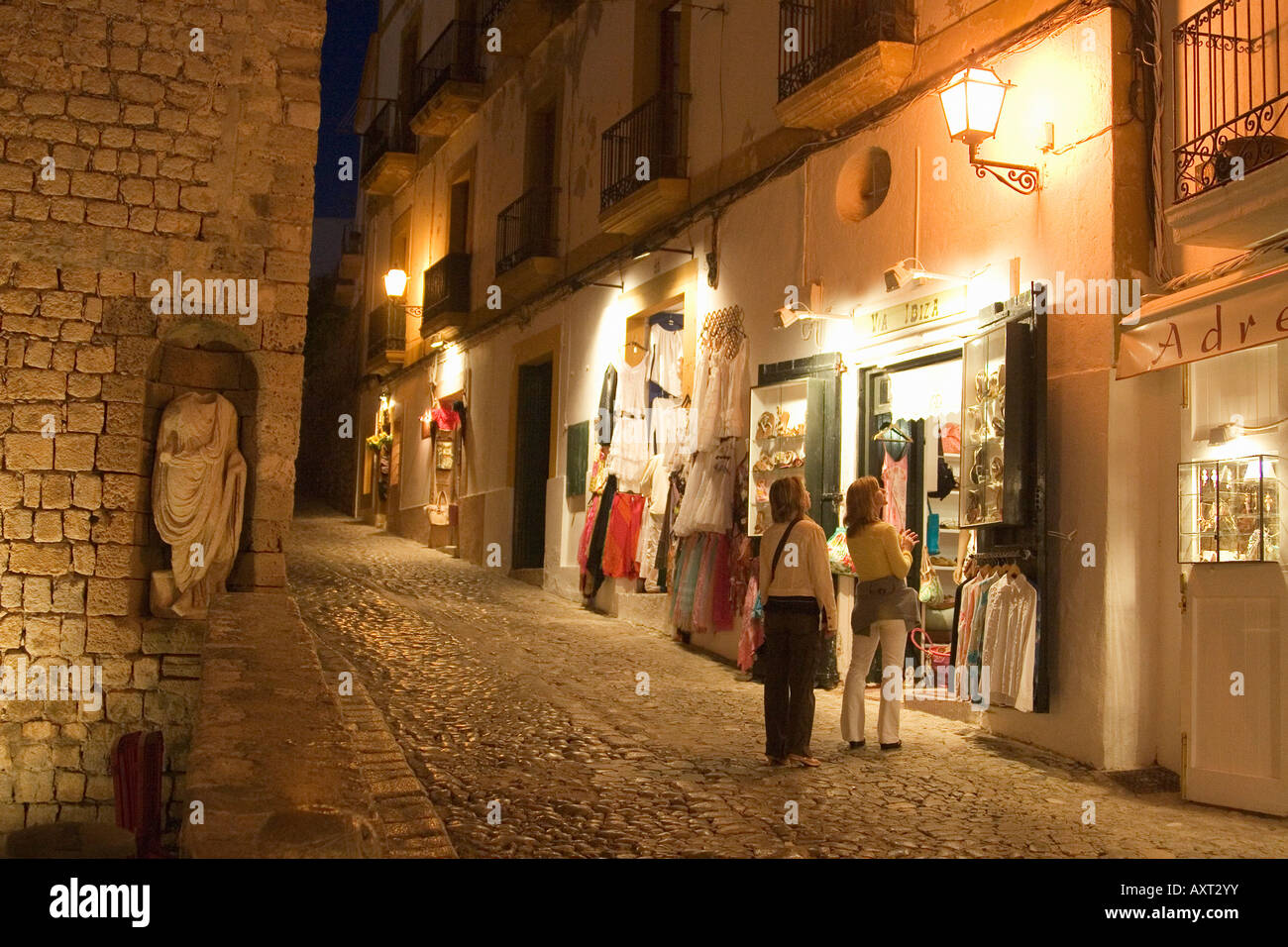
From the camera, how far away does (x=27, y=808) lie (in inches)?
347

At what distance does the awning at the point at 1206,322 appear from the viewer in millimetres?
5754

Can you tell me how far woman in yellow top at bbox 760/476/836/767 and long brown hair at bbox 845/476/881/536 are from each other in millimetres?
486

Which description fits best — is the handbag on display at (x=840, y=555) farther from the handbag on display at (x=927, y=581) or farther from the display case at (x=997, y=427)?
the display case at (x=997, y=427)

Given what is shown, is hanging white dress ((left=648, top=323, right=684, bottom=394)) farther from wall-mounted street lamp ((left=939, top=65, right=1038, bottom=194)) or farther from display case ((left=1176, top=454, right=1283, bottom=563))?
display case ((left=1176, top=454, right=1283, bottom=563))

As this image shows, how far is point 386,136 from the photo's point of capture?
74.1 ft

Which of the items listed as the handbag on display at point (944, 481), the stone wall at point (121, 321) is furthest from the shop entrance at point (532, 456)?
the handbag on display at point (944, 481)

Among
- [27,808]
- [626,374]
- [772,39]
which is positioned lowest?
[27,808]

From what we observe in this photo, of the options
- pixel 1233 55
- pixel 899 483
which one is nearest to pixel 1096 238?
pixel 1233 55

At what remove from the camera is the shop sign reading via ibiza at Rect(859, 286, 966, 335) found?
809 cm

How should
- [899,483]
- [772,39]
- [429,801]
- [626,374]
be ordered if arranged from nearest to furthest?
[429,801], [899,483], [772,39], [626,374]

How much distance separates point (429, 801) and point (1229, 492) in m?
4.29

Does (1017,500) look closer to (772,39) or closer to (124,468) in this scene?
Answer: (772,39)

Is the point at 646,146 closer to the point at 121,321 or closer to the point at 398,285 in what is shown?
the point at 121,321
